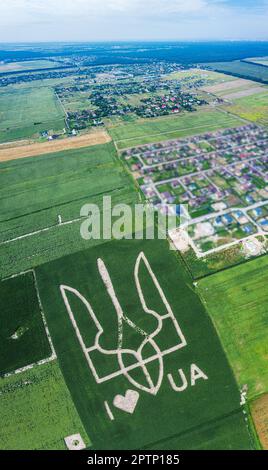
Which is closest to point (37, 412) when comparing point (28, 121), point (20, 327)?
point (20, 327)

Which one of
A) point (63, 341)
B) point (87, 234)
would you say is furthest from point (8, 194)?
point (63, 341)

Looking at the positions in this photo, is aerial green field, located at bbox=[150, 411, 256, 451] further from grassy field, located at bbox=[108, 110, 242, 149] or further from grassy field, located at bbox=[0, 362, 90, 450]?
grassy field, located at bbox=[108, 110, 242, 149]

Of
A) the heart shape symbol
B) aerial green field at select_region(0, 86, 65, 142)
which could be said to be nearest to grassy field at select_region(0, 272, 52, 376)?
the heart shape symbol

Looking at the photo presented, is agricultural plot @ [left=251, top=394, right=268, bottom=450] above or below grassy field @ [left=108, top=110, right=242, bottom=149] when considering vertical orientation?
below

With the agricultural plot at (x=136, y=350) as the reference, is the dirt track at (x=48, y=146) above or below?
above

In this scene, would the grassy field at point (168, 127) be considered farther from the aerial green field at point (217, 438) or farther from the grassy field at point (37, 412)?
the aerial green field at point (217, 438)

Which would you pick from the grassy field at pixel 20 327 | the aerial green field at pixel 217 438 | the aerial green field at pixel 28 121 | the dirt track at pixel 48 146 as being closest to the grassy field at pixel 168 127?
the dirt track at pixel 48 146

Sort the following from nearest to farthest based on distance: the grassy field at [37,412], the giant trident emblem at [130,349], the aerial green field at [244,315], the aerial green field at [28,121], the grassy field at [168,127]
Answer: the grassy field at [37,412], the aerial green field at [244,315], the giant trident emblem at [130,349], the grassy field at [168,127], the aerial green field at [28,121]
